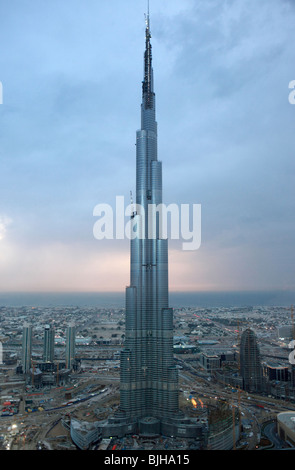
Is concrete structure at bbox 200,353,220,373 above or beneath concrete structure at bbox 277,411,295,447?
beneath

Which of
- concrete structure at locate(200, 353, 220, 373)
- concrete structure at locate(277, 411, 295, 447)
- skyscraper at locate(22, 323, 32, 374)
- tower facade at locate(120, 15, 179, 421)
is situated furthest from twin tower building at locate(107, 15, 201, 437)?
skyscraper at locate(22, 323, 32, 374)

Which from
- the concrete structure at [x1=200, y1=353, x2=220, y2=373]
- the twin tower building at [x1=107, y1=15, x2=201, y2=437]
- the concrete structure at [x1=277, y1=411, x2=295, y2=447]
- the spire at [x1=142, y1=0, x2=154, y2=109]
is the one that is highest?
the spire at [x1=142, y1=0, x2=154, y2=109]

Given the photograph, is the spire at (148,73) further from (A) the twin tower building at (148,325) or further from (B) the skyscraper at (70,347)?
(B) the skyscraper at (70,347)

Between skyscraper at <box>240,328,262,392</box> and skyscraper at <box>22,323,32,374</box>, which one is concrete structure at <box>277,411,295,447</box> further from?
skyscraper at <box>22,323,32,374</box>

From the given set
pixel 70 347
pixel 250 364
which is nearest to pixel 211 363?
pixel 250 364

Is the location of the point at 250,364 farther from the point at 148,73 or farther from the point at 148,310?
the point at 148,73

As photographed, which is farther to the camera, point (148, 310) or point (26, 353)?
point (26, 353)

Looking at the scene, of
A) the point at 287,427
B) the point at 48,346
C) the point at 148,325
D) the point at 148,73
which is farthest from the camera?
the point at 48,346
